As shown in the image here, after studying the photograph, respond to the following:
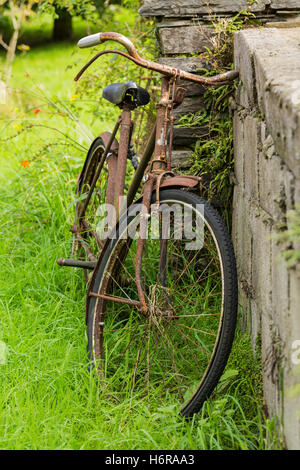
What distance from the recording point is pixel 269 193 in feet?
7.45

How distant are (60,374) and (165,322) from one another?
0.49m

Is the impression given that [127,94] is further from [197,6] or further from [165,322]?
[165,322]

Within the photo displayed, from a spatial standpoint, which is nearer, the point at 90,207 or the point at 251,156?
the point at 251,156

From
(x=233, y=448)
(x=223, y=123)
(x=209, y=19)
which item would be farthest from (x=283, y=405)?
(x=209, y=19)

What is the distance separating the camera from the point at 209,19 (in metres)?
3.18

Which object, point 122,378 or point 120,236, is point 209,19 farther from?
point 122,378

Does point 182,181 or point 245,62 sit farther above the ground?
point 245,62

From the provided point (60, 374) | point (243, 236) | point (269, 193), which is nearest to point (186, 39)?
point (243, 236)

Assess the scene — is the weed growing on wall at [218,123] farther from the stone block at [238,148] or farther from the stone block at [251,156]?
the stone block at [251,156]

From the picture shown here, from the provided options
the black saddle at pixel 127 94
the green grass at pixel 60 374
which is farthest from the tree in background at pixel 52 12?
the black saddle at pixel 127 94

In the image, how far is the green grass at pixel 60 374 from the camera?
2.35 meters

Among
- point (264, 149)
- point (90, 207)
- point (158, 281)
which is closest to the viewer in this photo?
point (264, 149)

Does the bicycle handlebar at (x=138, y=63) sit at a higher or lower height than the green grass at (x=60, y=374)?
higher

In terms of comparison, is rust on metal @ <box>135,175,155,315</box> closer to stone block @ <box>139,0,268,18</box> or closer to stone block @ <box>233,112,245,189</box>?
stone block @ <box>233,112,245,189</box>
